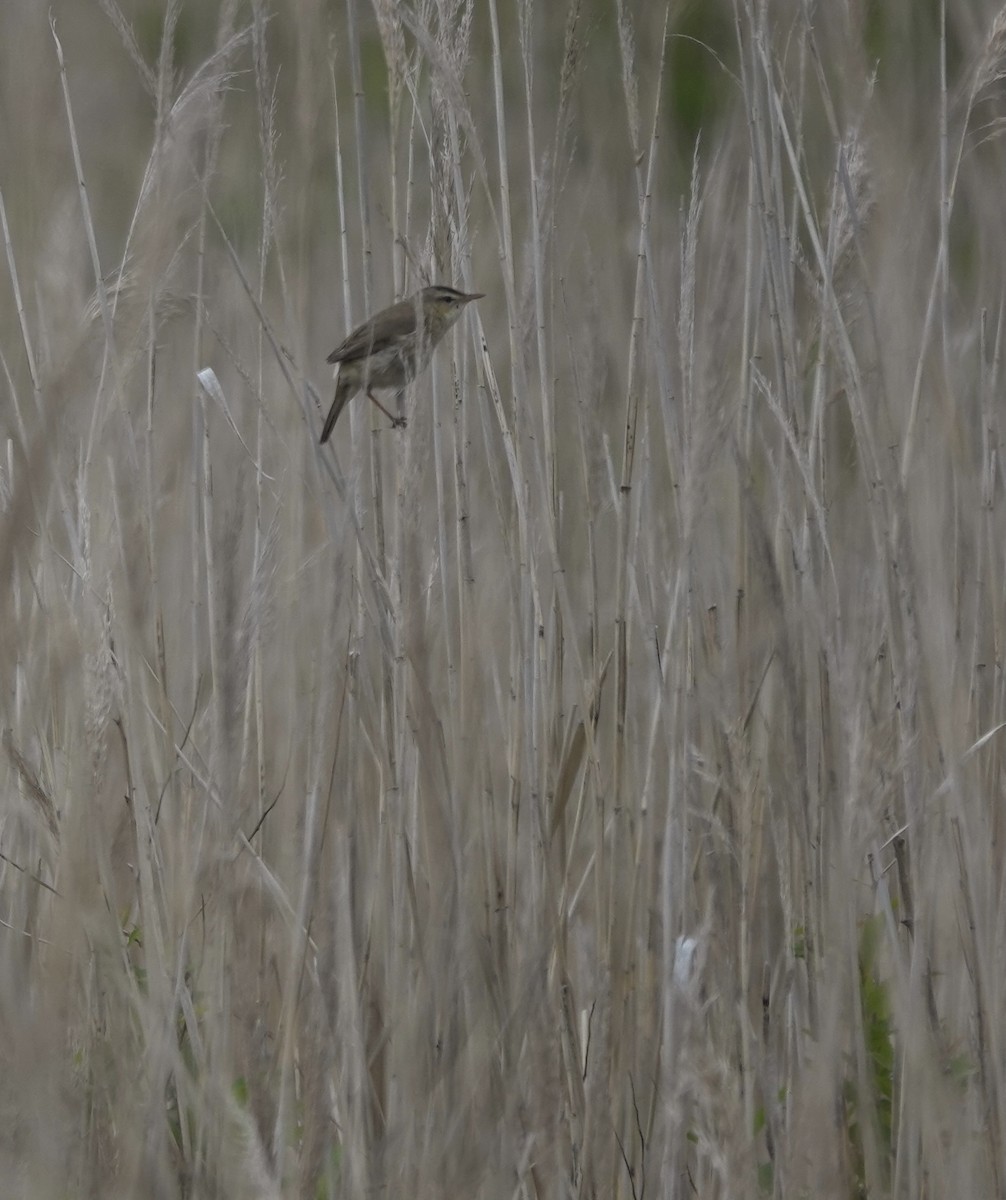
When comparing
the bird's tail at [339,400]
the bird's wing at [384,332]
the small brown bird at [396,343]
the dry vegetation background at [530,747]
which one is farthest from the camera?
the bird's tail at [339,400]

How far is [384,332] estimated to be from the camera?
2.07 m

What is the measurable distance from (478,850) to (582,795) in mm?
136

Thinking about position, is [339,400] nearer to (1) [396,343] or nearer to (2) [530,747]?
(1) [396,343]

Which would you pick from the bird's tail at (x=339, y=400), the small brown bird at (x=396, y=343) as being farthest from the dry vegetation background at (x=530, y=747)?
the bird's tail at (x=339, y=400)

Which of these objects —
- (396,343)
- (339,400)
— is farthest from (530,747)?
(339,400)

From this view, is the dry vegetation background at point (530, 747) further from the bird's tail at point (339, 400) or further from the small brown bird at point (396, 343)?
the bird's tail at point (339, 400)

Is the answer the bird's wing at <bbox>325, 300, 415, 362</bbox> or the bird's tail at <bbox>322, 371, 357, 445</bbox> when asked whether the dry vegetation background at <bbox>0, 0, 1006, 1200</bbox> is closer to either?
the bird's wing at <bbox>325, 300, 415, 362</bbox>

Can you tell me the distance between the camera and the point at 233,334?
2303 millimetres

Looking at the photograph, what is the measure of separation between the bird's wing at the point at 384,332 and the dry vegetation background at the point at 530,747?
76mm

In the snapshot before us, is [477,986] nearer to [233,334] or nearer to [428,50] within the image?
[428,50]

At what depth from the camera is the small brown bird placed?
1516 millimetres

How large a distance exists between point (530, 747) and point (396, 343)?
82cm

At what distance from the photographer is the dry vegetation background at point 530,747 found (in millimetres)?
1119

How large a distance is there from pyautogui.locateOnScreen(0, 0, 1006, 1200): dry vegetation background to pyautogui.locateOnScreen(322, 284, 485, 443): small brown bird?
0.05 metres
